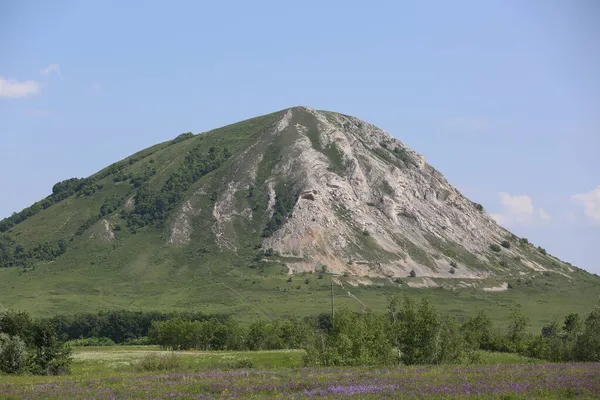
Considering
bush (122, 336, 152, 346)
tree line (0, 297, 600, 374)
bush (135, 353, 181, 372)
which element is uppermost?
tree line (0, 297, 600, 374)

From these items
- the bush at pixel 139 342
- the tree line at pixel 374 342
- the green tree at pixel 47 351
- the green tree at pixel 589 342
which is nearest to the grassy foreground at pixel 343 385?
the tree line at pixel 374 342

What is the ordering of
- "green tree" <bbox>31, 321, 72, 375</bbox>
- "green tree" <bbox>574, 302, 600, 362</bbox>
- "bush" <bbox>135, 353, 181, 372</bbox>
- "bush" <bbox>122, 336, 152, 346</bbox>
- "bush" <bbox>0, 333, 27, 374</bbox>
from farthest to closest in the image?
"bush" <bbox>122, 336, 152, 346</bbox> → "green tree" <bbox>574, 302, 600, 362</bbox> → "bush" <bbox>135, 353, 181, 372</bbox> → "green tree" <bbox>31, 321, 72, 375</bbox> → "bush" <bbox>0, 333, 27, 374</bbox>

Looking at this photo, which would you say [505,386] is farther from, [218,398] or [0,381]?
[0,381]

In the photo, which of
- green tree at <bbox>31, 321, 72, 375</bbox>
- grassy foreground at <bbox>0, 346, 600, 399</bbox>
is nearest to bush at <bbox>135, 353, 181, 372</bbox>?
green tree at <bbox>31, 321, 72, 375</bbox>

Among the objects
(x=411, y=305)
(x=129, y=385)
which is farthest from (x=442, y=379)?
(x=411, y=305)

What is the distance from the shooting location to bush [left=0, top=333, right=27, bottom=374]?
54469mm

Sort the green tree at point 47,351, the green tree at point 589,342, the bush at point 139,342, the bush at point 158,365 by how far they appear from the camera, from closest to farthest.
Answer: the green tree at point 47,351 < the bush at point 158,365 < the green tree at point 589,342 < the bush at point 139,342

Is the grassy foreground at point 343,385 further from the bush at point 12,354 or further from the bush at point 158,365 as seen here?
the bush at point 158,365

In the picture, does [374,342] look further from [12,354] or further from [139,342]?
[139,342]

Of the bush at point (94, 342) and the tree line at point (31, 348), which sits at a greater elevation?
the tree line at point (31, 348)

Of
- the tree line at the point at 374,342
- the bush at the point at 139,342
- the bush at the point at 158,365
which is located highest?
the tree line at the point at 374,342

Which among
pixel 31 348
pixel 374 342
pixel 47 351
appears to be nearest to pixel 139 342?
pixel 47 351

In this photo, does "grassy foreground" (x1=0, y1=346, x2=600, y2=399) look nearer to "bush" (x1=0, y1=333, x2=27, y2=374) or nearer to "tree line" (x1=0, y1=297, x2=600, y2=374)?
"bush" (x1=0, y1=333, x2=27, y2=374)

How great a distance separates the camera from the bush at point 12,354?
54469 millimetres
